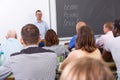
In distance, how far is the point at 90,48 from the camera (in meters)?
3.04

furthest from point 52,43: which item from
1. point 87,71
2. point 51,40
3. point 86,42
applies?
point 87,71

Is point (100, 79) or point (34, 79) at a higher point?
point (100, 79)

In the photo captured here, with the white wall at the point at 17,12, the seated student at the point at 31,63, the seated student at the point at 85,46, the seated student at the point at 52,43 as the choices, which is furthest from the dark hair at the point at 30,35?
the white wall at the point at 17,12

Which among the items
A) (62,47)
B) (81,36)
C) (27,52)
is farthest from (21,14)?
(27,52)

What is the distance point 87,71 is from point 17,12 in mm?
5559

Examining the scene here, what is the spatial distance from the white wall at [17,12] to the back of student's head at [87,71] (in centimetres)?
545

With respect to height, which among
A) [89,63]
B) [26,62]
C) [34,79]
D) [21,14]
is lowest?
[34,79]

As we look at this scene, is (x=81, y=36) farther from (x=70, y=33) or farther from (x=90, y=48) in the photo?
(x=70, y=33)

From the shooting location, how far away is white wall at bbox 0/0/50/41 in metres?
6.26

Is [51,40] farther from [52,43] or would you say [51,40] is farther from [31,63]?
[31,63]

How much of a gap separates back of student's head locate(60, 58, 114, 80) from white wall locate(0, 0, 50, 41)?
5.45 m

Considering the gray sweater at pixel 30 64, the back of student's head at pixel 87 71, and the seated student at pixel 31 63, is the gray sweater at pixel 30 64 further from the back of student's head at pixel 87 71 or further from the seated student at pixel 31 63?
the back of student's head at pixel 87 71

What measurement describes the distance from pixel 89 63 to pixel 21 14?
5519 mm

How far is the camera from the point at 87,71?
924mm
